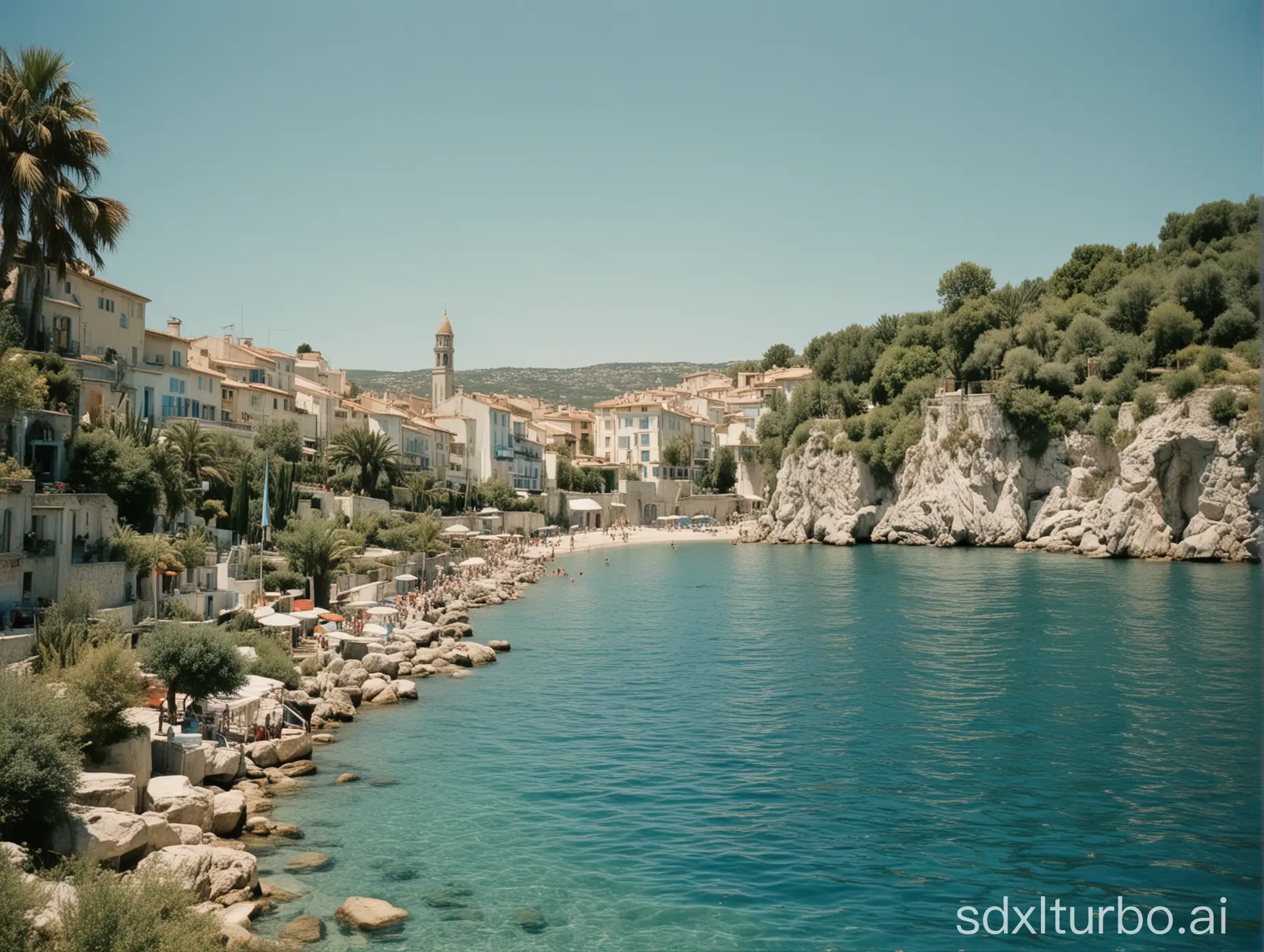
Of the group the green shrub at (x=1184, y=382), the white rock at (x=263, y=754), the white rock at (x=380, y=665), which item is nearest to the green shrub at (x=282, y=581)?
the white rock at (x=380, y=665)

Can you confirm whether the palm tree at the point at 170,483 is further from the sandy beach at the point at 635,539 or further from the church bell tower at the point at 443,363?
the church bell tower at the point at 443,363

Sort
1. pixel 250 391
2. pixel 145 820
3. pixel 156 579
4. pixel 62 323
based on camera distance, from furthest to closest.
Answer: pixel 250 391, pixel 62 323, pixel 156 579, pixel 145 820

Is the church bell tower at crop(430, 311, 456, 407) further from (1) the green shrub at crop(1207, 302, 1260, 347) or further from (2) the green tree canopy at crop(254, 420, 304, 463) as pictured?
(1) the green shrub at crop(1207, 302, 1260, 347)

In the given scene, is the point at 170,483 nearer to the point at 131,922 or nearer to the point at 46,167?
the point at 46,167

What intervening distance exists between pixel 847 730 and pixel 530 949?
38.5 ft

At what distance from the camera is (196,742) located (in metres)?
16.7

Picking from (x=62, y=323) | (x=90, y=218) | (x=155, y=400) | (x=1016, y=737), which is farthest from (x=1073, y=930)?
(x=155, y=400)

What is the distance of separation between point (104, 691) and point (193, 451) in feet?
74.1

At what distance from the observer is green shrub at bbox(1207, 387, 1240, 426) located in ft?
182

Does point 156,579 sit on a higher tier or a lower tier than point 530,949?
higher

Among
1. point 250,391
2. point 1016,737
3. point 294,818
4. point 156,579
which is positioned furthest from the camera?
point 250,391

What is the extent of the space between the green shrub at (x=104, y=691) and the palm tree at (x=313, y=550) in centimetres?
1662

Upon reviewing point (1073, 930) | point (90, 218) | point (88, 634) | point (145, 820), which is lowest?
point (1073, 930)

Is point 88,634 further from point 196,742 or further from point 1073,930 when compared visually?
point 1073,930
